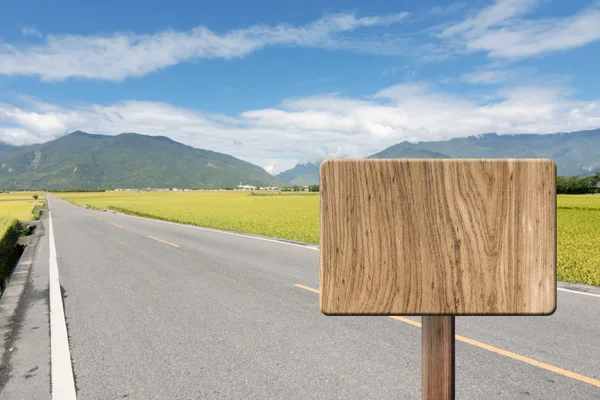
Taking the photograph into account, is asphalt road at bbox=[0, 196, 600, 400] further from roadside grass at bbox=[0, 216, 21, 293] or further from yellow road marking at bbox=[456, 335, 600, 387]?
roadside grass at bbox=[0, 216, 21, 293]

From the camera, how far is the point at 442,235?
1053mm

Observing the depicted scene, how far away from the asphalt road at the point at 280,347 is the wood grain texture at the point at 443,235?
104 inches

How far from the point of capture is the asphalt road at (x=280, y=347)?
3500 millimetres

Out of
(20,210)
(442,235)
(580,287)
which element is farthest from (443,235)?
(20,210)

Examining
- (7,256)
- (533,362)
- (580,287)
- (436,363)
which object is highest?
(436,363)

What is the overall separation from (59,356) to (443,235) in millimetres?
4667

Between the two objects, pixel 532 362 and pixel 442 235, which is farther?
pixel 532 362

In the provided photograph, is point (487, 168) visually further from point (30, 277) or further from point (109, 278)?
point (30, 277)

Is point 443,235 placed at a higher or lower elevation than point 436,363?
higher

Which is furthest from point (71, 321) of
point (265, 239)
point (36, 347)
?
point (265, 239)

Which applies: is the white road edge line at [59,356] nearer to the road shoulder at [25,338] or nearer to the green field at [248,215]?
the road shoulder at [25,338]

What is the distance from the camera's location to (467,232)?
3.48 feet

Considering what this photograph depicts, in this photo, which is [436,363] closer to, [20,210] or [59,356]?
[59,356]

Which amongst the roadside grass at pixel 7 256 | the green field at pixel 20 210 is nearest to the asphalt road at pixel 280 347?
the roadside grass at pixel 7 256
